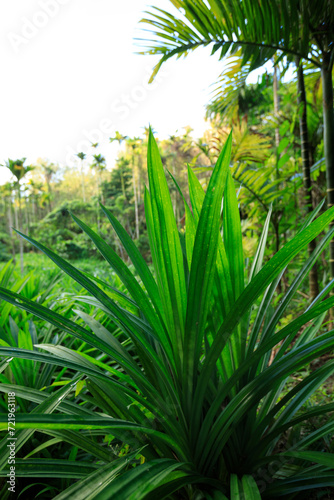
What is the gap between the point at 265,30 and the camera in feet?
4.20

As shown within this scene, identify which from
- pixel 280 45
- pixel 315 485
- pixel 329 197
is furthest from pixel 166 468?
pixel 280 45

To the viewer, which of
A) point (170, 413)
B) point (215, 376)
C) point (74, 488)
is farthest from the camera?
point (215, 376)

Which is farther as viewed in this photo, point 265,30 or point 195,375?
point 265,30

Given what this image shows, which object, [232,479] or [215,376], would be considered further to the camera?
[215,376]

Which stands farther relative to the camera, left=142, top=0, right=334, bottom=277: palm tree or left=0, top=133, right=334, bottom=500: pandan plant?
left=142, top=0, right=334, bottom=277: palm tree

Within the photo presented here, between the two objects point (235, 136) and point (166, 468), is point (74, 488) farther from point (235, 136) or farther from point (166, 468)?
point (235, 136)

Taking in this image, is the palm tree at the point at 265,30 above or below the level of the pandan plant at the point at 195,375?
above

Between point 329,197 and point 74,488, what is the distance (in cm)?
112

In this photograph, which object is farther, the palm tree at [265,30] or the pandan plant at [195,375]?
the palm tree at [265,30]

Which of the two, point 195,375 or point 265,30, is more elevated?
point 265,30

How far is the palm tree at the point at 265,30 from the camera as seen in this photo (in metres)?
1.15

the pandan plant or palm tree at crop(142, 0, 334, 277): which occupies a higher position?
palm tree at crop(142, 0, 334, 277)

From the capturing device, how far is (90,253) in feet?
56.5

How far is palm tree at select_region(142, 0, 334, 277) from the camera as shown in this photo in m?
1.15
